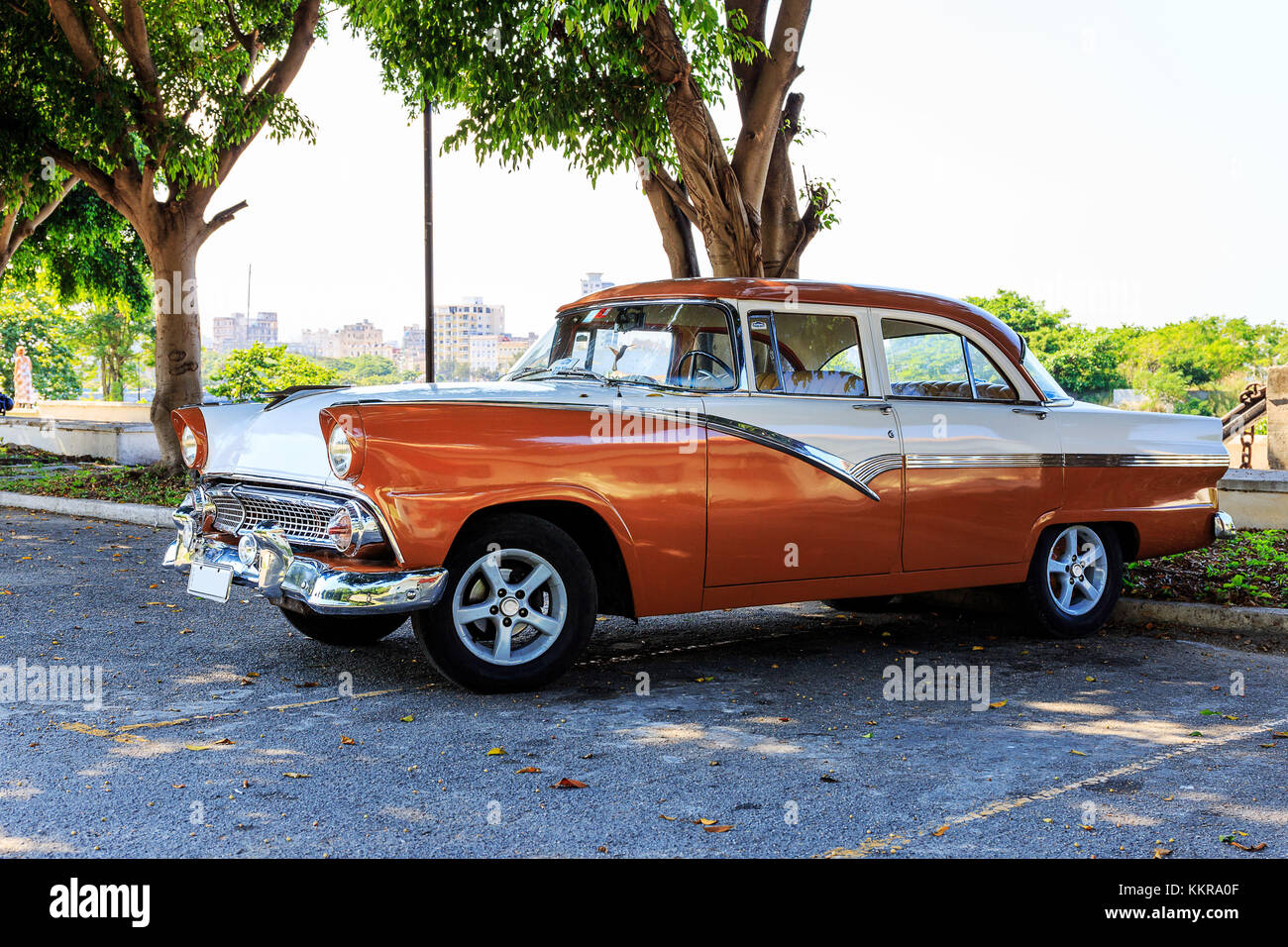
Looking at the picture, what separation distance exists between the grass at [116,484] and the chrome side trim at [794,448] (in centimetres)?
901

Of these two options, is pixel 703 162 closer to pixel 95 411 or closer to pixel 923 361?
pixel 923 361

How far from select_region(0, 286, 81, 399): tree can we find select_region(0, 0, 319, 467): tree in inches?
2180

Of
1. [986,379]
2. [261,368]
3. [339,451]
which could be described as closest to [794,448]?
[986,379]

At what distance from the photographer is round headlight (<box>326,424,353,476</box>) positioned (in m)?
4.88

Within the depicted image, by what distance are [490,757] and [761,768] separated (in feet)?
3.27

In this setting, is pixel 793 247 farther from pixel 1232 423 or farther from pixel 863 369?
pixel 1232 423

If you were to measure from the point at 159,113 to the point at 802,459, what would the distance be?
38.3ft

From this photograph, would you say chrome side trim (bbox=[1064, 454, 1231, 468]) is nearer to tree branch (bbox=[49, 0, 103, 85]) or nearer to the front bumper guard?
the front bumper guard

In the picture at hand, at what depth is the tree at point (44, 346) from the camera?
220ft

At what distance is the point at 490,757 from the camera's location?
4363 millimetres

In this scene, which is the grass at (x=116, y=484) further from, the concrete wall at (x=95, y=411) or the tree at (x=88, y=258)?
the concrete wall at (x=95, y=411)

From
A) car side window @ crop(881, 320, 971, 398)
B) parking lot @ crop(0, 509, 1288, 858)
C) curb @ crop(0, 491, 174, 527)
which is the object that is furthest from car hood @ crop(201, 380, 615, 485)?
curb @ crop(0, 491, 174, 527)

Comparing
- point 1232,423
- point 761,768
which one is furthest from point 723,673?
point 1232,423

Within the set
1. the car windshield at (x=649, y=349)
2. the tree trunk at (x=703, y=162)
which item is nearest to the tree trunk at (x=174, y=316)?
the tree trunk at (x=703, y=162)
